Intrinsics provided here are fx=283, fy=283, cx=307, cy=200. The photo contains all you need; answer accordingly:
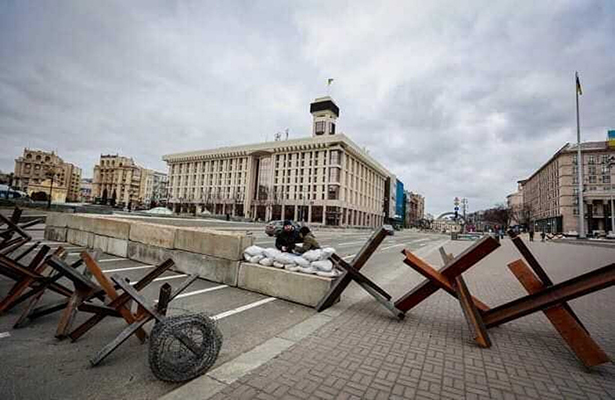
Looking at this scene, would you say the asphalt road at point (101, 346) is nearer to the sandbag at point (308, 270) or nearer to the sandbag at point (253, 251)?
the sandbag at point (308, 270)

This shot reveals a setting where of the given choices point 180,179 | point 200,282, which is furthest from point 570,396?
point 180,179

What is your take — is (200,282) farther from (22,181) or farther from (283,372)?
(22,181)

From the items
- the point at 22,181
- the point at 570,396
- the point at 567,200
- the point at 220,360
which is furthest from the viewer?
Result: the point at 22,181

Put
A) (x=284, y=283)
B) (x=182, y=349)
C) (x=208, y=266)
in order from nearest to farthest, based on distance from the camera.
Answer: (x=182, y=349) < (x=284, y=283) < (x=208, y=266)

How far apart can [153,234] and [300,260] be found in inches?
209

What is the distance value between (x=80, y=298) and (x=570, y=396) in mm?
5071

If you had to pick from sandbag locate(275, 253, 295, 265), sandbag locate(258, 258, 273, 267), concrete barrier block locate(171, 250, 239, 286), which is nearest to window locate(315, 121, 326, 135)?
concrete barrier block locate(171, 250, 239, 286)

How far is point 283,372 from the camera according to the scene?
2844 mm

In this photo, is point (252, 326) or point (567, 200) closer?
point (252, 326)

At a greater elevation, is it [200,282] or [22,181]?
[22,181]

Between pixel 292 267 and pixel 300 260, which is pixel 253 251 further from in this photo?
pixel 300 260

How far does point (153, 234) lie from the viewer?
27.6ft

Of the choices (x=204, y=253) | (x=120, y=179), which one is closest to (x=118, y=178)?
(x=120, y=179)

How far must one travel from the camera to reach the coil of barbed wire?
252cm
